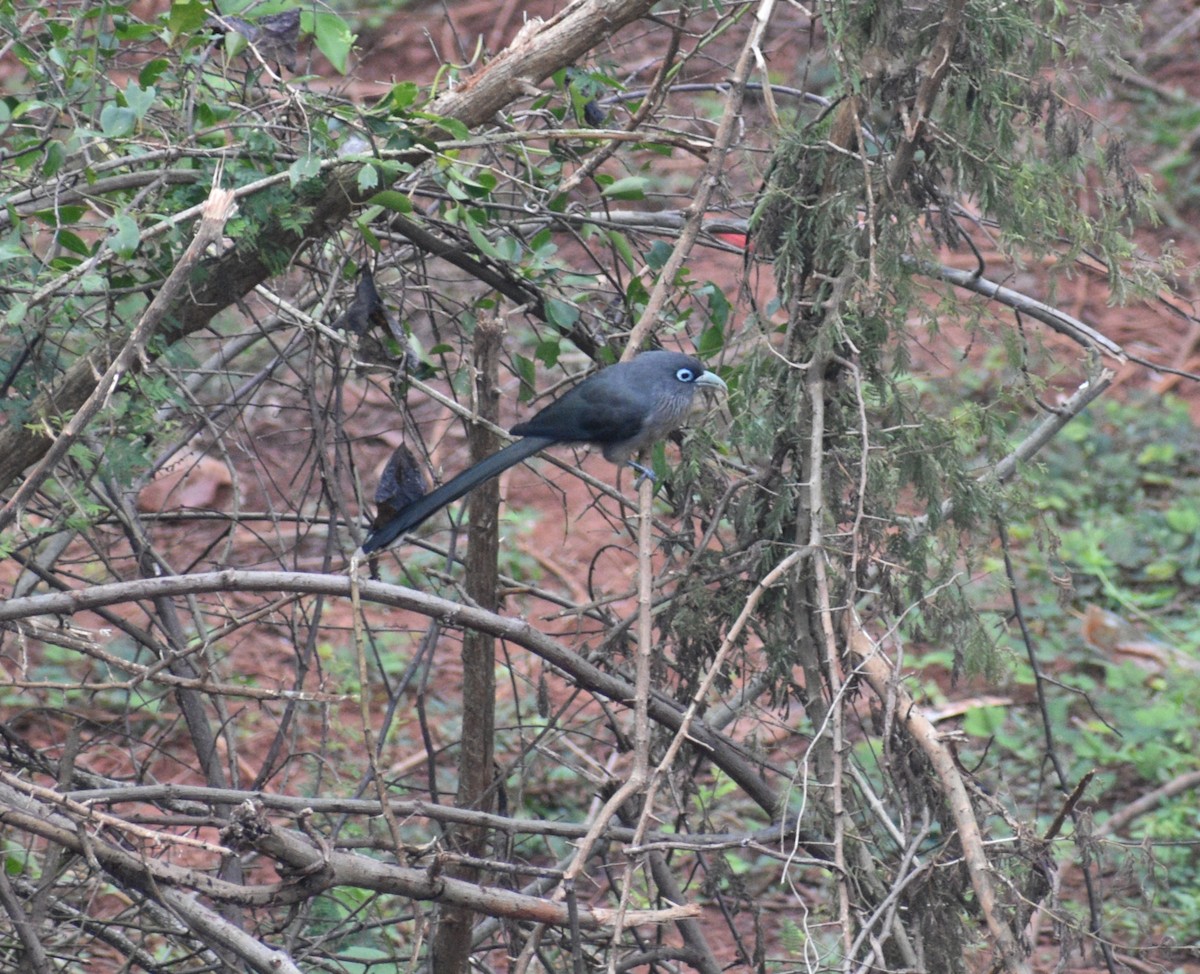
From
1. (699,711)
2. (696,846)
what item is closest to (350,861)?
(696,846)

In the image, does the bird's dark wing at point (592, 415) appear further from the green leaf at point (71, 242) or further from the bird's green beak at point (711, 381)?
the green leaf at point (71, 242)

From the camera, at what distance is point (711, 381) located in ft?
13.1

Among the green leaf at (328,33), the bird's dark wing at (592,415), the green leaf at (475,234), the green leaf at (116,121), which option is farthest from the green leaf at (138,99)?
the bird's dark wing at (592,415)

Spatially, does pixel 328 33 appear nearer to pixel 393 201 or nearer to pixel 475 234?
pixel 393 201

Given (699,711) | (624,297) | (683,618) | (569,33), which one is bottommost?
(699,711)

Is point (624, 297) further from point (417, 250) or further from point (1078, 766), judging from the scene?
point (1078, 766)

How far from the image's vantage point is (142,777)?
142 inches

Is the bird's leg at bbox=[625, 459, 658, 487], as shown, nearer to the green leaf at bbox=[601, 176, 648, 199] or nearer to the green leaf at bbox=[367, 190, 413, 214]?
the green leaf at bbox=[601, 176, 648, 199]

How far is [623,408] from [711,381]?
28cm

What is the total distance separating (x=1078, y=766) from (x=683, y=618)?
11.9ft

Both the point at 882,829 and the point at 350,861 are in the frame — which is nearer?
the point at 350,861

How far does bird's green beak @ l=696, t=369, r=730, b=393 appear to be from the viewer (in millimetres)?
3886

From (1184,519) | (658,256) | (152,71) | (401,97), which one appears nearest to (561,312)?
(658,256)

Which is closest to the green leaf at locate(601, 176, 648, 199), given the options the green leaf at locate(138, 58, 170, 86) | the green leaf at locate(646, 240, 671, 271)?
the green leaf at locate(646, 240, 671, 271)
